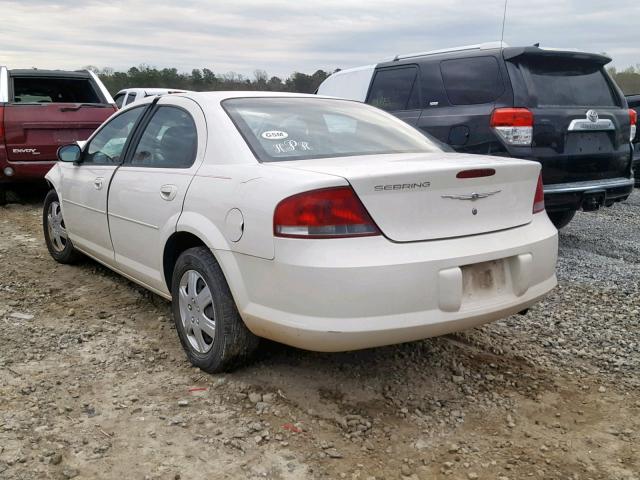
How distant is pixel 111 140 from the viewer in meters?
4.48

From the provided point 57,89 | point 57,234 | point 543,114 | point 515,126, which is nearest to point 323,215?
point 515,126

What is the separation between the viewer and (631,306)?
434 cm

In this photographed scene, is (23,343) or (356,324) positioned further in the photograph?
(23,343)

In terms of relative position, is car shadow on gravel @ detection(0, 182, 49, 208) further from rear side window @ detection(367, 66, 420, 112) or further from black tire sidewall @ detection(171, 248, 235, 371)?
black tire sidewall @ detection(171, 248, 235, 371)

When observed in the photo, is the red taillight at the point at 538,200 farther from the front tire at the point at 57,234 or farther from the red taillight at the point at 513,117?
the front tire at the point at 57,234

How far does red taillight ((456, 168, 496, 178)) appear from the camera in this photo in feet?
9.36

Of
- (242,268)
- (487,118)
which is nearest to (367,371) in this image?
(242,268)

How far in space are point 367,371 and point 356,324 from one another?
30.9 inches

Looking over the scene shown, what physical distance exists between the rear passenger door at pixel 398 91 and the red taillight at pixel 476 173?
3.43m

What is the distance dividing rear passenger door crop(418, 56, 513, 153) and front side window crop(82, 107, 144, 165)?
9.81 feet

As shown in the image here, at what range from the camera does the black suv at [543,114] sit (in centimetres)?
537

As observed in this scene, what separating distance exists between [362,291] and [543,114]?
11.6 ft

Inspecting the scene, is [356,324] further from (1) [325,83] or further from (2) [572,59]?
(1) [325,83]

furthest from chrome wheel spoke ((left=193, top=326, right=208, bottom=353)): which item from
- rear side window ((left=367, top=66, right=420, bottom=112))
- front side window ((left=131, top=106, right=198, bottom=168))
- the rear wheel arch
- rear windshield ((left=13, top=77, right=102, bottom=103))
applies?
rear windshield ((left=13, top=77, right=102, bottom=103))
